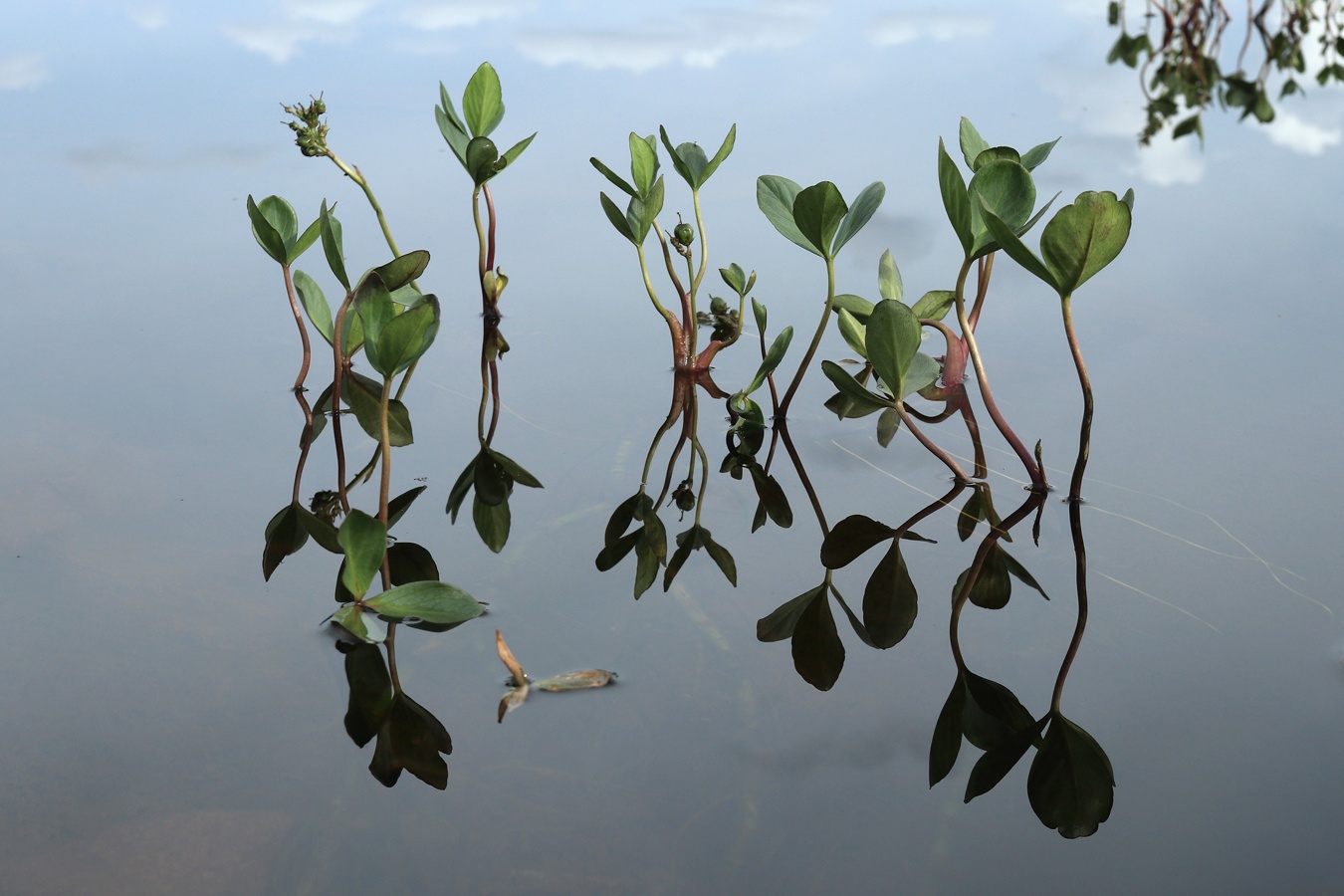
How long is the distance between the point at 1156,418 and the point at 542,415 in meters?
0.63

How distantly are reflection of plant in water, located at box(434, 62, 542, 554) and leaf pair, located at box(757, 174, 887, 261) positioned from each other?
1.05 feet

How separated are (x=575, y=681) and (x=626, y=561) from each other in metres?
0.17

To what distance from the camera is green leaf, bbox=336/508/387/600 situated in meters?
0.81

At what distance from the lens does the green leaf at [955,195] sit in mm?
998

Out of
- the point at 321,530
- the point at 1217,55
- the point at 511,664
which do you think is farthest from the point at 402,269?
the point at 1217,55

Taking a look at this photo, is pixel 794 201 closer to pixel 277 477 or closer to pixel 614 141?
pixel 277 477

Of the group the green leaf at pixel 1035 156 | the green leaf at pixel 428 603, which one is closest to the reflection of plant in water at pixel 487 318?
the green leaf at pixel 428 603

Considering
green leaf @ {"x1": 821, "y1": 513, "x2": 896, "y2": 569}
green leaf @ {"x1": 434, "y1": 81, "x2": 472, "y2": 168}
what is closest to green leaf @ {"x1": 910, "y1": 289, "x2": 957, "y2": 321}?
green leaf @ {"x1": 821, "y1": 513, "x2": 896, "y2": 569}

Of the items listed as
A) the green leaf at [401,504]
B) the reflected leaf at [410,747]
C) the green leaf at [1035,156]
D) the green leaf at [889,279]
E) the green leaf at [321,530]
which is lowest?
the reflected leaf at [410,747]

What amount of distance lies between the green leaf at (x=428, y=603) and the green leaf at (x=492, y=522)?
107 millimetres

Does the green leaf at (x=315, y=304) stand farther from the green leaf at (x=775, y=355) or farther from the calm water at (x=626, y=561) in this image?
the green leaf at (x=775, y=355)

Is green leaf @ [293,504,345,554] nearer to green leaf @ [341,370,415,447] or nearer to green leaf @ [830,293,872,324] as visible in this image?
green leaf @ [341,370,415,447]

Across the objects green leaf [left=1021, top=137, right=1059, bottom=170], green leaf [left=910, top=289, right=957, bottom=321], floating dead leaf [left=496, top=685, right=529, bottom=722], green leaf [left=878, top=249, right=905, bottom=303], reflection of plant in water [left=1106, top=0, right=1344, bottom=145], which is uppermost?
reflection of plant in water [left=1106, top=0, right=1344, bottom=145]

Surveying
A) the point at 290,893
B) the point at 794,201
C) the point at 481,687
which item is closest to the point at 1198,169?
the point at 794,201
